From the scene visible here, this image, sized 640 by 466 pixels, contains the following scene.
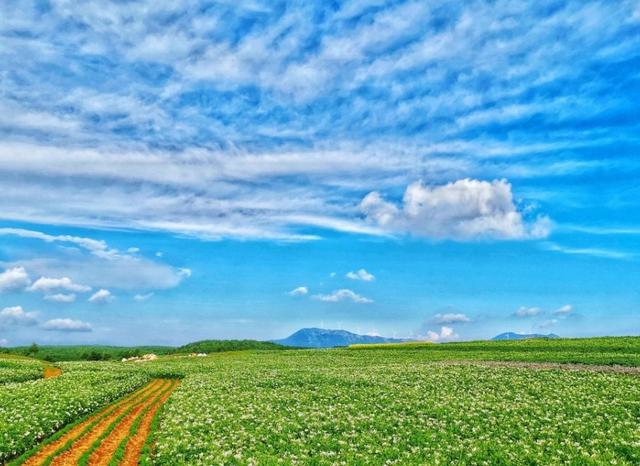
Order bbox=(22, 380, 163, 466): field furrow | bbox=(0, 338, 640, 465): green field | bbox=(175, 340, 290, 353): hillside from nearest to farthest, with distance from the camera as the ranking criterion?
bbox=(0, 338, 640, 465): green field
bbox=(22, 380, 163, 466): field furrow
bbox=(175, 340, 290, 353): hillside

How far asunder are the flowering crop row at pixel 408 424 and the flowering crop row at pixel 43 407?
5495 millimetres

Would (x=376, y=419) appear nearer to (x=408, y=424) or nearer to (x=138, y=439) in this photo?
(x=408, y=424)

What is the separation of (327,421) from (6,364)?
55.9 m

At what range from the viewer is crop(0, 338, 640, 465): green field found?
56.9 feet

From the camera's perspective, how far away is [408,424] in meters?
21.9

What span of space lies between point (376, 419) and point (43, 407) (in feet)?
61.2

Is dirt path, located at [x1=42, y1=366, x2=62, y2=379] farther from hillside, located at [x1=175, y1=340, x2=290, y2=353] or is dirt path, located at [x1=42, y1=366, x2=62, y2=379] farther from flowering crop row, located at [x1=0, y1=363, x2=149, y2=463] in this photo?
hillside, located at [x1=175, y1=340, x2=290, y2=353]

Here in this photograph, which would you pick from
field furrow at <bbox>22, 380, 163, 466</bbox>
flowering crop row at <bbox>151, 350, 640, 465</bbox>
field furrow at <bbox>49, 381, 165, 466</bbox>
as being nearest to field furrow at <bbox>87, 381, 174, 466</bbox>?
field furrow at <bbox>49, 381, 165, 466</bbox>

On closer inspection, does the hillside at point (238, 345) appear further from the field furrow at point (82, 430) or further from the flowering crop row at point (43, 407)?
the field furrow at point (82, 430)

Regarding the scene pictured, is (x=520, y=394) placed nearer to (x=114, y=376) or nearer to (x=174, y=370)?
(x=114, y=376)

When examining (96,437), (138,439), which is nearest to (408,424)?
(138,439)

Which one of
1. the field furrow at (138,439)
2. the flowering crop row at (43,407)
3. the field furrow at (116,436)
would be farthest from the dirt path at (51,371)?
the field furrow at (138,439)

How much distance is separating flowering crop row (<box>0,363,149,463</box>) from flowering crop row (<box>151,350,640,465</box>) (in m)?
5.49

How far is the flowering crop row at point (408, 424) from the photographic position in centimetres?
1711
